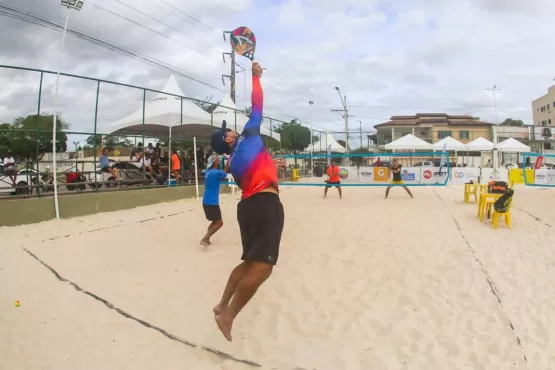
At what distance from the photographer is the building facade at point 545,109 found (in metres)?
63.6

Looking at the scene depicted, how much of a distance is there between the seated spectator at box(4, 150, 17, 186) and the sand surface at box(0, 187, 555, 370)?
8.19 ft

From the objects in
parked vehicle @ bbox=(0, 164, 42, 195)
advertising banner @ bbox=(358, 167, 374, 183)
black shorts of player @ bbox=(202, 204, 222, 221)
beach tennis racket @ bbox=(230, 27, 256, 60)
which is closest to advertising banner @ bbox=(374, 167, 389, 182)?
advertising banner @ bbox=(358, 167, 374, 183)

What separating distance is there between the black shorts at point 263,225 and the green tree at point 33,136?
781 centimetres

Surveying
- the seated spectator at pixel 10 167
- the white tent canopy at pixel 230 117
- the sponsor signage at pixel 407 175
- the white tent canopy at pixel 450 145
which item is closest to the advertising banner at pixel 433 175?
the sponsor signage at pixel 407 175

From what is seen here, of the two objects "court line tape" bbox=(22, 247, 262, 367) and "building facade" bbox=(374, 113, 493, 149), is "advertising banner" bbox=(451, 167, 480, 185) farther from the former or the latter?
"building facade" bbox=(374, 113, 493, 149)

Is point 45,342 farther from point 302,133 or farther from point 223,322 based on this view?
point 302,133

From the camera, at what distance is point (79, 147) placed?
10148 millimetres

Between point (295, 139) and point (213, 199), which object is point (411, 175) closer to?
point (213, 199)

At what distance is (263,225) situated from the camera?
2.81m

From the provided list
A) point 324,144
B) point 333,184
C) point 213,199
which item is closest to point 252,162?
point 213,199

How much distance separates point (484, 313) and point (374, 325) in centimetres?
117

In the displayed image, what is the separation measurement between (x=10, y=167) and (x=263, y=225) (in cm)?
898

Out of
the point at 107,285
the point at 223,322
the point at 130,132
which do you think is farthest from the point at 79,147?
the point at 223,322

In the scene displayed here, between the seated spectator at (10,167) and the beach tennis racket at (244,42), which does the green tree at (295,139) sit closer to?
the seated spectator at (10,167)
